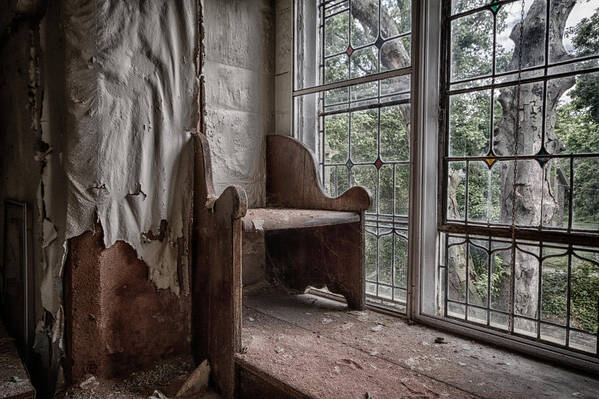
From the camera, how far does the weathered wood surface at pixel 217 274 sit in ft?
5.48

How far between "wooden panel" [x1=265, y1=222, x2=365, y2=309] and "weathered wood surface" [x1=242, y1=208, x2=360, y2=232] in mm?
Result: 147

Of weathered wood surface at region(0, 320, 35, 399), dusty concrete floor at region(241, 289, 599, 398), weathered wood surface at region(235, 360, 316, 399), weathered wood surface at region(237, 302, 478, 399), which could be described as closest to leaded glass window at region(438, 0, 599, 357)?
dusty concrete floor at region(241, 289, 599, 398)

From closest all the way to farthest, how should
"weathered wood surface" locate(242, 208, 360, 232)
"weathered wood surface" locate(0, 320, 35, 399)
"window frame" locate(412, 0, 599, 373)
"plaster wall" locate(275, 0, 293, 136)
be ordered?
1. "weathered wood surface" locate(0, 320, 35, 399)
2. "weathered wood surface" locate(242, 208, 360, 232)
3. "window frame" locate(412, 0, 599, 373)
4. "plaster wall" locate(275, 0, 293, 136)

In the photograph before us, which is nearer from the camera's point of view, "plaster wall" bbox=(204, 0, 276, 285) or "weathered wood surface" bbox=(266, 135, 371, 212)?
"weathered wood surface" bbox=(266, 135, 371, 212)

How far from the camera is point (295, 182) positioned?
8.59 ft

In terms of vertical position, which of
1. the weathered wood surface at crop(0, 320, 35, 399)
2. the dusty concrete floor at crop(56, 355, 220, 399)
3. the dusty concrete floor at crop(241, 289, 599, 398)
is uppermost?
the dusty concrete floor at crop(241, 289, 599, 398)

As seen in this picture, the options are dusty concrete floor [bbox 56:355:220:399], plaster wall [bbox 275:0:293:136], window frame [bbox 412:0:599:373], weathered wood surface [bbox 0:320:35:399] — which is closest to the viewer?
weathered wood surface [bbox 0:320:35:399]

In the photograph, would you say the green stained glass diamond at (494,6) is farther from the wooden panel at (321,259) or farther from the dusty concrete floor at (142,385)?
the dusty concrete floor at (142,385)

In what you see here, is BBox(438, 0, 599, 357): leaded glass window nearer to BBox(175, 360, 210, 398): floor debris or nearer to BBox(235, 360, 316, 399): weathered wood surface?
BBox(235, 360, 316, 399): weathered wood surface

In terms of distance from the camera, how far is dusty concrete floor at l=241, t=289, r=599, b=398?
144 cm

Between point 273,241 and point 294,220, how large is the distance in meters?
0.91

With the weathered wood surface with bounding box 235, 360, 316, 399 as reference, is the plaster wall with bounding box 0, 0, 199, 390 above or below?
above

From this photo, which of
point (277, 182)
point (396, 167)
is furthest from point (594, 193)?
point (277, 182)

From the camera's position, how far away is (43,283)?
171 cm
